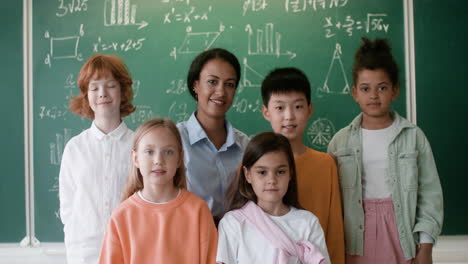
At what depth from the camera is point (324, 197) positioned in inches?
69.8

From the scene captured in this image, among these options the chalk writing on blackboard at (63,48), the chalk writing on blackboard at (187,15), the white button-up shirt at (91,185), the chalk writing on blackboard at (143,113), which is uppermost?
the chalk writing on blackboard at (187,15)

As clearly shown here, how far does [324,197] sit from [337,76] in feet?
3.94

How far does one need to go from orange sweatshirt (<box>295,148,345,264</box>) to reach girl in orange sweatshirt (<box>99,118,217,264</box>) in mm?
487

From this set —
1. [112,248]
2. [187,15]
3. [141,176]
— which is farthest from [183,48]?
[112,248]

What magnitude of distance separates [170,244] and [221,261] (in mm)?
215

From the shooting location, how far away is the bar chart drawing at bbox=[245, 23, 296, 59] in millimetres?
2711

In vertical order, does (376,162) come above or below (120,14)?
below

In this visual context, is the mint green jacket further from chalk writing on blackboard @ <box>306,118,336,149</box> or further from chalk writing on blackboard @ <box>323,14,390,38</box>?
chalk writing on blackboard @ <box>323,14,390,38</box>

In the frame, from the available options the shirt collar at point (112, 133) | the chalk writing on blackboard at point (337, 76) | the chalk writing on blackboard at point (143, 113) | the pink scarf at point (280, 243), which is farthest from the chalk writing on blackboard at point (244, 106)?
the pink scarf at point (280, 243)

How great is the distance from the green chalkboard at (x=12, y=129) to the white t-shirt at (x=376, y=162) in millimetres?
2403

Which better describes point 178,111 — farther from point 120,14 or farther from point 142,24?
point 120,14

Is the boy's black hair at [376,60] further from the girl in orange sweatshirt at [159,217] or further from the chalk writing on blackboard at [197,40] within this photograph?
the chalk writing on blackboard at [197,40]

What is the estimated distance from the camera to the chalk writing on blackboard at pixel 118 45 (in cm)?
278

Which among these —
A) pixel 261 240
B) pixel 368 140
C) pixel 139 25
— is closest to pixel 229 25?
pixel 139 25
